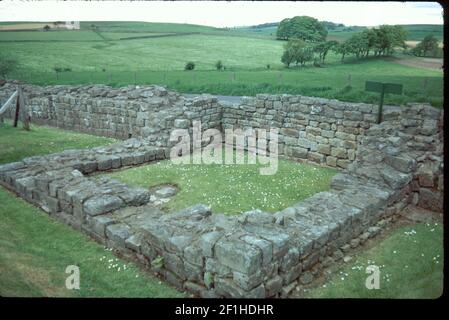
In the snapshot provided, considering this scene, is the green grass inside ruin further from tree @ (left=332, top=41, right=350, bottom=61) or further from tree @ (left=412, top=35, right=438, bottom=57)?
tree @ (left=412, top=35, right=438, bottom=57)

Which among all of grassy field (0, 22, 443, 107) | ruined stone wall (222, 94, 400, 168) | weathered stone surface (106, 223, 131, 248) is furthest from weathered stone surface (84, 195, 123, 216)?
ruined stone wall (222, 94, 400, 168)

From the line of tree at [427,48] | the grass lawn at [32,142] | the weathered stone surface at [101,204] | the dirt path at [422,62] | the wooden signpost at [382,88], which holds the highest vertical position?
the line of tree at [427,48]

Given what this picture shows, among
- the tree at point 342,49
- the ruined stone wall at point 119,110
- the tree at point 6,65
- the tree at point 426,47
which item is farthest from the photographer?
the tree at point 6,65

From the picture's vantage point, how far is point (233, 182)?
9.74m

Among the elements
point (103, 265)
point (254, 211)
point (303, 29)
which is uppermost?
point (303, 29)

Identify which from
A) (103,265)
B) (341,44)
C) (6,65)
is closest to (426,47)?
(341,44)

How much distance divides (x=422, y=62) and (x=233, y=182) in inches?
220

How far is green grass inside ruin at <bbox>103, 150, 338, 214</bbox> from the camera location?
27.9 ft

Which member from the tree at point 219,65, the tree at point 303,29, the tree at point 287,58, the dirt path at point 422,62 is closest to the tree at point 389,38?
the dirt path at point 422,62

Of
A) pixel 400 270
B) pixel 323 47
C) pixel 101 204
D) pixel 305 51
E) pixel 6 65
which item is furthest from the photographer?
pixel 6 65

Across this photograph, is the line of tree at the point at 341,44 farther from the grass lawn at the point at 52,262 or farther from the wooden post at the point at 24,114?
the wooden post at the point at 24,114

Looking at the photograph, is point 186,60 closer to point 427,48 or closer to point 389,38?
point 389,38

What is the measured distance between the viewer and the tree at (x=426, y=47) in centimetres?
755

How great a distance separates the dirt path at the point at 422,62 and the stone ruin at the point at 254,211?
1.18 meters
